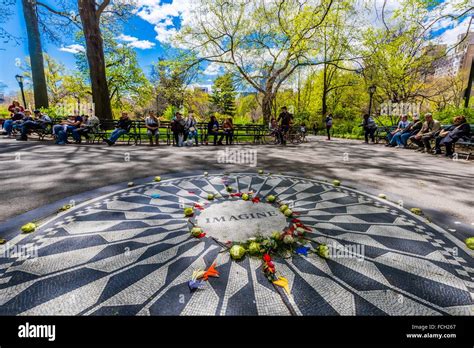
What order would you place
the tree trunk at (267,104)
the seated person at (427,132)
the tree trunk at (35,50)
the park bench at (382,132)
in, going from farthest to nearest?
1. the tree trunk at (267,104)
2. the park bench at (382,132)
3. the tree trunk at (35,50)
4. the seated person at (427,132)

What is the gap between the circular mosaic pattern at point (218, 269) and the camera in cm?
160

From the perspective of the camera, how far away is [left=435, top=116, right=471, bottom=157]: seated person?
8.58 metres

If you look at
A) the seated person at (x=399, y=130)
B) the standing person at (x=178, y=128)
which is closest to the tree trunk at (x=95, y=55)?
the standing person at (x=178, y=128)

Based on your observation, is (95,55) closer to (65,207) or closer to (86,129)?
(86,129)

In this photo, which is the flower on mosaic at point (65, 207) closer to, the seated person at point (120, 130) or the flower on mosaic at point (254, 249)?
the flower on mosaic at point (254, 249)

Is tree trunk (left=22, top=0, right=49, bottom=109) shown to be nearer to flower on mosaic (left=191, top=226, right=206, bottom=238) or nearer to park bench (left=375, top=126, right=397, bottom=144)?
flower on mosaic (left=191, top=226, right=206, bottom=238)

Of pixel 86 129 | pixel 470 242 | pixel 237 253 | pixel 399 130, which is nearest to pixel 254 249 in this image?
pixel 237 253

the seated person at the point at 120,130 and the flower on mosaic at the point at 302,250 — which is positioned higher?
the seated person at the point at 120,130

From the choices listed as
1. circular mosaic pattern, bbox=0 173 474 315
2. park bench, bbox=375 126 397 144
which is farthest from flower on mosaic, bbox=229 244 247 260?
park bench, bbox=375 126 397 144

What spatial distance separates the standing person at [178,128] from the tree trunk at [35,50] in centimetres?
1024

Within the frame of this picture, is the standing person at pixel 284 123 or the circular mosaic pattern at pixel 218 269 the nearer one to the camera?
the circular mosaic pattern at pixel 218 269

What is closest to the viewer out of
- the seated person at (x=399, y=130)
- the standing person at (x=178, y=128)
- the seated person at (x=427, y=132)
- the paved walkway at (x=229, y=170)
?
the paved walkway at (x=229, y=170)
